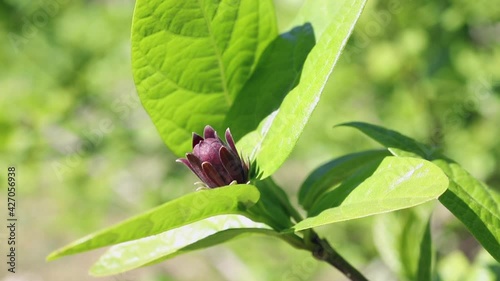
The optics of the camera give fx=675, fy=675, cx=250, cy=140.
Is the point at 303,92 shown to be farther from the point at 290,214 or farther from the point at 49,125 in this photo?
the point at 49,125

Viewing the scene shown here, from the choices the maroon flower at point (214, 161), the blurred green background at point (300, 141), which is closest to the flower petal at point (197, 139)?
the maroon flower at point (214, 161)

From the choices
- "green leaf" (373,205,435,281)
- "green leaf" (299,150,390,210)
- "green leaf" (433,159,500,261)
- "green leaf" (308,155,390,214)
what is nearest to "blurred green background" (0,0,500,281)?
"green leaf" (373,205,435,281)

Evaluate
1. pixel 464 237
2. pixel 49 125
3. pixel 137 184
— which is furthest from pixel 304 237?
pixel 137 184

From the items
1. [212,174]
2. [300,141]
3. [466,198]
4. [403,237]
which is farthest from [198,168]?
[300,141]

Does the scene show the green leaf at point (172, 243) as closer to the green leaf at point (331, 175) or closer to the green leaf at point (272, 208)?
the green leaf at point (272, 208)

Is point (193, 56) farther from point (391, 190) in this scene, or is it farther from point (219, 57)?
point (391, 190)
